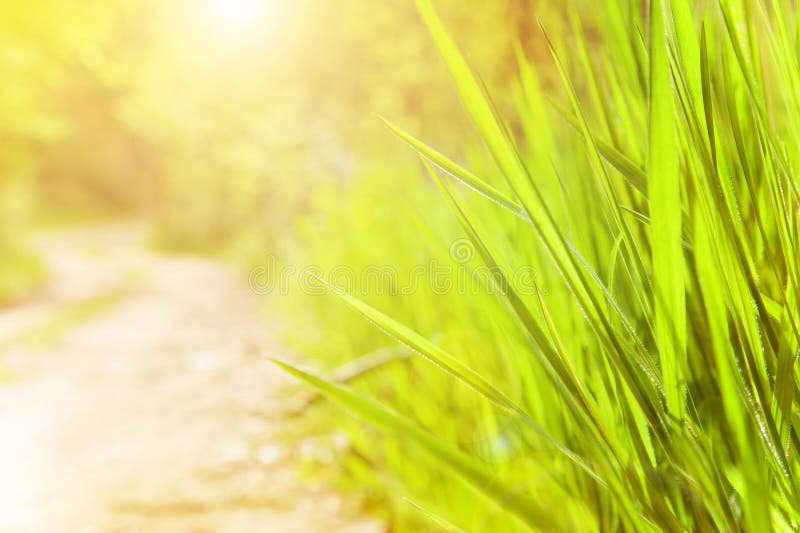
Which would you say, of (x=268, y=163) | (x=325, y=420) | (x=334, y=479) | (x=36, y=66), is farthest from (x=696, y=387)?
(x=36, y=66)

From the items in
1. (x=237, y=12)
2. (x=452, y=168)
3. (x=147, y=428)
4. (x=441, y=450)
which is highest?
(x=237, y=12)

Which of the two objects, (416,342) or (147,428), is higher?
(416,342)

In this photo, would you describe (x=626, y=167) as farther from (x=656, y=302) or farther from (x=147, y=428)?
(x=147, y=428)

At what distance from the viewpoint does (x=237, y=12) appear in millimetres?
3750

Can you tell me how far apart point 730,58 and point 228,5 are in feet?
13.4

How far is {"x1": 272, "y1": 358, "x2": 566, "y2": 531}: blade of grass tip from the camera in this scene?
25cm

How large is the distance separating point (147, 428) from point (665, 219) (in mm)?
1979

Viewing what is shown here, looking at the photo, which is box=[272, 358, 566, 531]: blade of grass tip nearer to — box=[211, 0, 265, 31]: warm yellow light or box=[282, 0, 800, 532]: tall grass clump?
box=[282, 0, 800, 532]: tall grass clump

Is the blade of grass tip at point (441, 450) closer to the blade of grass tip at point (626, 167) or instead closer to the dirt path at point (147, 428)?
the blade of grass tip at point (626, 167)

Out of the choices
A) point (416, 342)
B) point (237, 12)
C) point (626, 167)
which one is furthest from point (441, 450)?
point (237, 12)

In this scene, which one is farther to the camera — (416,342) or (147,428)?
(147,428)

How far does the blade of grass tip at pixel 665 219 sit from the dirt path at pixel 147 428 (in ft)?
3.27

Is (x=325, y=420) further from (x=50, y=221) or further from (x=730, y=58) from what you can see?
(x=50, y=221)

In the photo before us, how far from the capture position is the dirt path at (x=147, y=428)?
1.32m
